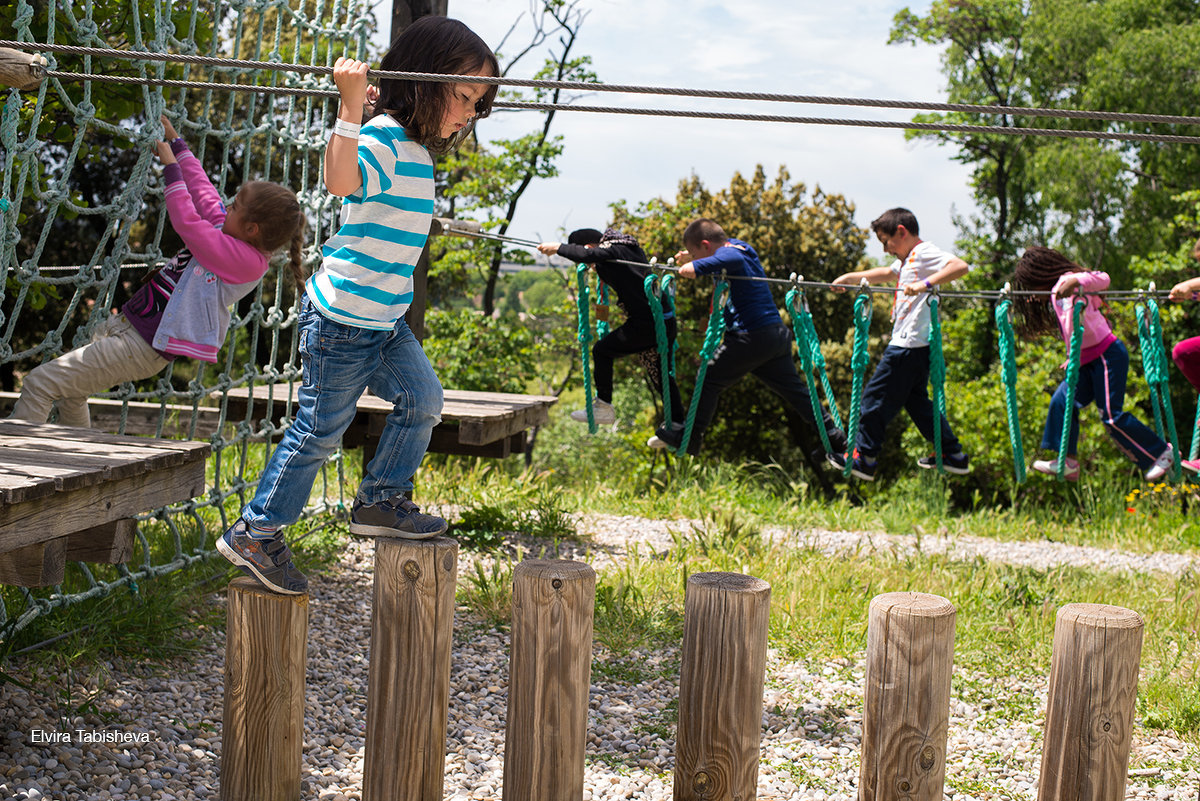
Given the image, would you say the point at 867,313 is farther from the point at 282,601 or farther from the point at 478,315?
the point at 478,315

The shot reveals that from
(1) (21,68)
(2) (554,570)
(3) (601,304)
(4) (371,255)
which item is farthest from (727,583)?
(3) (601,304)

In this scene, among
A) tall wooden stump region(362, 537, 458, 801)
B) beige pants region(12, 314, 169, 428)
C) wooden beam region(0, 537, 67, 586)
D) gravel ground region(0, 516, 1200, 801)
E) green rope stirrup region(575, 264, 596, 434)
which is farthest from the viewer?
green rope stirrup region(575, 264, 596, 434)

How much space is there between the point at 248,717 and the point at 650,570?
328cm

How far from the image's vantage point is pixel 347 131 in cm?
229

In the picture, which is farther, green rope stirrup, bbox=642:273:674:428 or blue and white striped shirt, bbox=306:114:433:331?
green rope stirrup, bbox=642:273:674:428

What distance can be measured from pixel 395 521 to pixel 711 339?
7.10 ft

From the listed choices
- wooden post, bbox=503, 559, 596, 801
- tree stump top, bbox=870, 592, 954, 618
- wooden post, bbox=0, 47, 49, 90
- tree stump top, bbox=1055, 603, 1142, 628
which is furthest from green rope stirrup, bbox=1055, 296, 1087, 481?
wooden post, bbox=0, 47, 49, 90

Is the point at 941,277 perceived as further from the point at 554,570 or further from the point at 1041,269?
the point at 554,570

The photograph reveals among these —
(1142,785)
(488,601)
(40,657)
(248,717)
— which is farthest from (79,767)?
(1142,785)

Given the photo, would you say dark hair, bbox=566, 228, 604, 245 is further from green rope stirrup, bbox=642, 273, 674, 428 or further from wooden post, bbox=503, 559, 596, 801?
wooden post, bbox=503, 559, 596, 801

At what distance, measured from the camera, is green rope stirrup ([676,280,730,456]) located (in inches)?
172

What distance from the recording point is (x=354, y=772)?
3.37 metres

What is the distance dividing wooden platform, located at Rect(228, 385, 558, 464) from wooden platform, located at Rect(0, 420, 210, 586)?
1.65 m

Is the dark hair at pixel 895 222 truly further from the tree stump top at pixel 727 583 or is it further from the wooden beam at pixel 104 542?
the wooden beam at pixel 104 542
